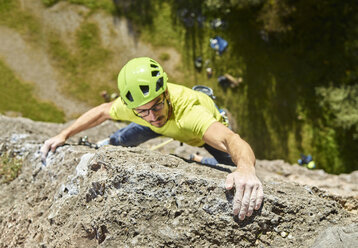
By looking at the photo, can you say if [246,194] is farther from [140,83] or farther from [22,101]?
[22,101]

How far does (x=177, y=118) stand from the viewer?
4.18 meters

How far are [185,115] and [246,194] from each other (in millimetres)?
1582

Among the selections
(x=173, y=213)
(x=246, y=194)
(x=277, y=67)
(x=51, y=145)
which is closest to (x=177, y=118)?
(x=173, y=213)

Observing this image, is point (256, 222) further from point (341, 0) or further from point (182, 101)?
point (341, 0)

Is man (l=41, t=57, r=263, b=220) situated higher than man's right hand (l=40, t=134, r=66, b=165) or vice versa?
man (l=41, t=57, r=263, b=220)

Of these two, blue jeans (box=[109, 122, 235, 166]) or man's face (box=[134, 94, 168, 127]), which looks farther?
blue jeans (box=[109, 122, 235, 166])

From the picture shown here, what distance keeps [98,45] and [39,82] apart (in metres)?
2.10

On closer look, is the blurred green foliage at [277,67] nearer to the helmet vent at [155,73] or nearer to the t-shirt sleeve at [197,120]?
the t-shirt sleeve at [197,120]

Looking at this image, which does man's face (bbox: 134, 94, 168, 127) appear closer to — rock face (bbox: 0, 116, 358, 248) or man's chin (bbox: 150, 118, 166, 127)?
man's chin (bbox: 150, 118, 166, 127)

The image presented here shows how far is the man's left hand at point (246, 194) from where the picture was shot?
2.83m

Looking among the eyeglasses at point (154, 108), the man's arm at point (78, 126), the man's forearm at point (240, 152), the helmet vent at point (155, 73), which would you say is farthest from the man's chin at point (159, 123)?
the man's forearm at point (240, 152)

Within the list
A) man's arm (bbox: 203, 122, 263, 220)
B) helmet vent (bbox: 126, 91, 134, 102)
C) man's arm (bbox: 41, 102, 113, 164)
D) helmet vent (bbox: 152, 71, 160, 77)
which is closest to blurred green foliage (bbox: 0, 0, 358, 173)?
man's arm (bbox: 41, 102, 113, 164)

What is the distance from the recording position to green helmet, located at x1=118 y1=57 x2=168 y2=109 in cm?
374

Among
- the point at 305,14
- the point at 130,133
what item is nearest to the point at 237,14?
the point at 305,14
